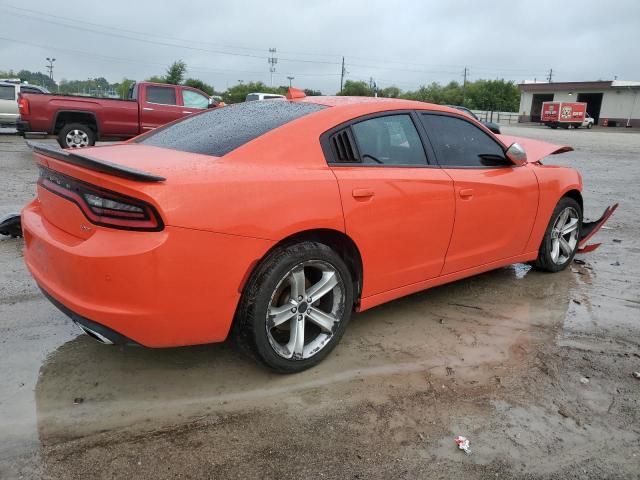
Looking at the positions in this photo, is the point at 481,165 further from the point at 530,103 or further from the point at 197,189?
the point at 530,103

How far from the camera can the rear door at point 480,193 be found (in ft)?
12.7

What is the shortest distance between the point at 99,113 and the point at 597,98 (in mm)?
61685

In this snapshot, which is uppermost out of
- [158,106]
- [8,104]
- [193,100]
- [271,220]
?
[193,100]

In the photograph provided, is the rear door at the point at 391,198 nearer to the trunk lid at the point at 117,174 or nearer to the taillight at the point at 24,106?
the trunk lid at the point at 117,174

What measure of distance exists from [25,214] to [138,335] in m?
1.30

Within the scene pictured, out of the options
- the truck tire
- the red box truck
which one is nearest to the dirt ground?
the truck tire

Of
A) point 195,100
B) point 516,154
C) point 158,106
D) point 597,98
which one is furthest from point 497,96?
point 516,154

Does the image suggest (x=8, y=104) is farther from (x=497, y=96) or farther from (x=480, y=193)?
(x=497, y=96)

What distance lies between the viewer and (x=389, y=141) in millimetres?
3578

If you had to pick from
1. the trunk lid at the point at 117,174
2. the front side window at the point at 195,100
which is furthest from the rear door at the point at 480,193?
the front side window at the point at 195,100

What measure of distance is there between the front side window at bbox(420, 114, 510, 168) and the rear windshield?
92 centimetres

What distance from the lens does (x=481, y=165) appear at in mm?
4137

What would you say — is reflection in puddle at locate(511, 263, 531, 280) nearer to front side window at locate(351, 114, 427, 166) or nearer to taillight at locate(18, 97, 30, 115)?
front side window at locate(351, 114, 427, 166)

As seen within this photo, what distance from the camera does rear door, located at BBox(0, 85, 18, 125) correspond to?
17.1 metres
